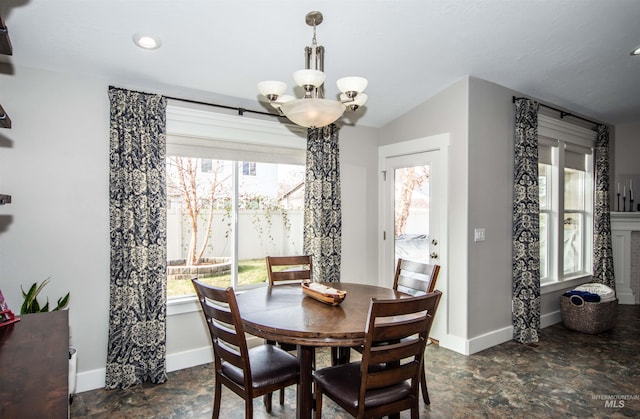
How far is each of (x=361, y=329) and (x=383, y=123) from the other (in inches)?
119

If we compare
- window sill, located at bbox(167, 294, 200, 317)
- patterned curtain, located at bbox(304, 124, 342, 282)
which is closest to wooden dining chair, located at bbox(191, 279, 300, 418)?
window sill, located at bbox(167, 294, 200, 317)

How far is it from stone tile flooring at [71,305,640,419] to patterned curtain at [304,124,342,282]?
88 centimetres

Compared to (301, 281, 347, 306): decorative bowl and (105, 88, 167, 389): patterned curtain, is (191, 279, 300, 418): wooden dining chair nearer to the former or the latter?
(301, 281, 347, 306): decorative bowl

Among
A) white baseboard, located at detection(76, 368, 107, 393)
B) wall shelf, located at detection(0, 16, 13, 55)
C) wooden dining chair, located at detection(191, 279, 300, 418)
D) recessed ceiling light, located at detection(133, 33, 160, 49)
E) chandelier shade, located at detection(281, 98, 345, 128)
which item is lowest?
white baseboard, located at detection(76, 368, 107, 393)

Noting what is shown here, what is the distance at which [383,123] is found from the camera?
172 inches

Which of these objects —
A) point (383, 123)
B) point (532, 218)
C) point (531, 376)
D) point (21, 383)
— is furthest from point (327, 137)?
point (21, 383)

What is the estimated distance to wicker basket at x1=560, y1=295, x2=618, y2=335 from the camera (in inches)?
160

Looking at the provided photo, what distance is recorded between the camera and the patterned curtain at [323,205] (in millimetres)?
3840

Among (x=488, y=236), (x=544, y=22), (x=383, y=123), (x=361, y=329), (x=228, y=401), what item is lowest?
(x=228, y=401)

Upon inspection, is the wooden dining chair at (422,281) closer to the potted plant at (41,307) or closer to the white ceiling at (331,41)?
the white ceiling at (331,41)

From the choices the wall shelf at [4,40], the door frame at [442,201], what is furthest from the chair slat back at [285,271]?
the wall shelf at [4,40]

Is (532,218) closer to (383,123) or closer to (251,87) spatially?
(383,123)

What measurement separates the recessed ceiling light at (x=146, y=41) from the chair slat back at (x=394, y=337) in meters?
2.21

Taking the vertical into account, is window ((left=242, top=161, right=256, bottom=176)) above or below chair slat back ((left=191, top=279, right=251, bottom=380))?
above
